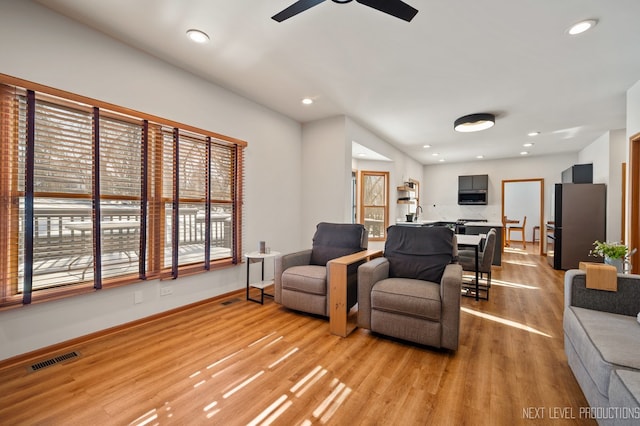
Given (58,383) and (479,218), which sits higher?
(479,218)

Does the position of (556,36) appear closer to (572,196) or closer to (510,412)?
(510,412)

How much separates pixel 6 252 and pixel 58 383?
1.02 m

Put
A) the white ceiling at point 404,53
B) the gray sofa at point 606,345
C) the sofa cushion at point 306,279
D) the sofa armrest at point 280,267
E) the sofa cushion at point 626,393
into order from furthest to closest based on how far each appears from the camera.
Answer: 1. the sofa armrest at point 280,267
2. the sofa cushion at point 306,279
3. the white ceiling at point 404,53
4. the gray sofa at point 606,345
5. the sofa cushion at point 626,393

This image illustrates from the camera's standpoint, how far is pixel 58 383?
6.05 ft

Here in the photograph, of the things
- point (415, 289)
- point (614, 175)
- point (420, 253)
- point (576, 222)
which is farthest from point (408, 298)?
point (614, 175)

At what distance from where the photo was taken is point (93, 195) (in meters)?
2.40

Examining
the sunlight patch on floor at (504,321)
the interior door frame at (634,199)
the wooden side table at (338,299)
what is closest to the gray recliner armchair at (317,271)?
Answer: the wooden side table at (338,299)

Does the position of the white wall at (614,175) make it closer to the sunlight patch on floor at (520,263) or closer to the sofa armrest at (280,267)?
the sunlight patch on floor at (520,263)

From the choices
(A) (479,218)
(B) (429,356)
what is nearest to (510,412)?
(B) (429,356)

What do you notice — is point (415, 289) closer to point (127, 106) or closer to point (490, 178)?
point (127, 106)

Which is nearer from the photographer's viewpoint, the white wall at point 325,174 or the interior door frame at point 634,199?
the interior door frame at point 634,199

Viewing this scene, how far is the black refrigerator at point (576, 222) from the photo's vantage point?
5070 millimetres

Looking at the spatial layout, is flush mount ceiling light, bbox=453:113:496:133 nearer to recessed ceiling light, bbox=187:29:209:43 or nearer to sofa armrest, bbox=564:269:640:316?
sofa armrest, bbox=564:269:640:316

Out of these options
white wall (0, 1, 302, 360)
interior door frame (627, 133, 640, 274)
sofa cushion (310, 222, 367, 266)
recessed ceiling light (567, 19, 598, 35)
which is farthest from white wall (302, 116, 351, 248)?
interior door frame (627, 133, 640, 274)
